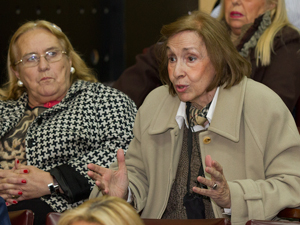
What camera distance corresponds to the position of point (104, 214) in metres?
1.07

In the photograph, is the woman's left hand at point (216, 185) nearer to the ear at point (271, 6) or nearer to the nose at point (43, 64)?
the nose at point (43, 64)

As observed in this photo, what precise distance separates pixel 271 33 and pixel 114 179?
4.88 ft

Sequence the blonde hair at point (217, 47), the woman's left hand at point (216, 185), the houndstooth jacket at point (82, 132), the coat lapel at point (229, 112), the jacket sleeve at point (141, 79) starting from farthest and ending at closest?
the jacket sleeve at point (141, 79)
the houndstooth jacket at point (82, 132)
the blonde hair at point (217, 47)
the coat lapel at point (229, 112)
the woman's left hand at point (216, 185)

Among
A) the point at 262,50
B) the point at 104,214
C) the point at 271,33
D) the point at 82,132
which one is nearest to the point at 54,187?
the point at 82,132

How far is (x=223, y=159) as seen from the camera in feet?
6.45

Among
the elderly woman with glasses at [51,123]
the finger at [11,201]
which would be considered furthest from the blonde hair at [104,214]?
the finger at [11,201]

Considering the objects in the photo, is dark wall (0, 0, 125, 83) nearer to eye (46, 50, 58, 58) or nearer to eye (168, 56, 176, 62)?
eye (46, 50, 58, 58)

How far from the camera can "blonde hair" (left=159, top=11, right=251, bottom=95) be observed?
6.72 feet

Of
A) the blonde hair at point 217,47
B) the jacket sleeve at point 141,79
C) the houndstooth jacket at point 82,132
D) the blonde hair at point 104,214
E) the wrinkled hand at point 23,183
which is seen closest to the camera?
the blonde hair at point 104,214

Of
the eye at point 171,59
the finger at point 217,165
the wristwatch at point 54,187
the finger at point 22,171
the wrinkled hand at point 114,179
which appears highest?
the eye at point 171,59

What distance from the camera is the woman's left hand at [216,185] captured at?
1593 millimetres

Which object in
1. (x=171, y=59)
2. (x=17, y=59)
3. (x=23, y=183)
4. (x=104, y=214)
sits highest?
(x=171, y=59)

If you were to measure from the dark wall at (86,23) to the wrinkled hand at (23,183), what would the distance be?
1747 millimetres

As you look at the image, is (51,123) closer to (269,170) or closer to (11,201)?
(11,201)
